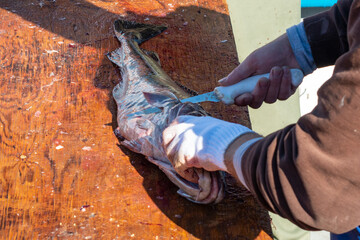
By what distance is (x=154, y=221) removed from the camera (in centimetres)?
186

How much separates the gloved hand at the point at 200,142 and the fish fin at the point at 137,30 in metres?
1.26

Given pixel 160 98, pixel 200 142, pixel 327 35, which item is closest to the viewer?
pixel 200 142

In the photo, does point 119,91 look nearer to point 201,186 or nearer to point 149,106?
point 149,106

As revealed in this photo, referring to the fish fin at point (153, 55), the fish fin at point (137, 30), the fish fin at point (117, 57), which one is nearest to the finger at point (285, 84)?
the fish fin at point (153, 55)

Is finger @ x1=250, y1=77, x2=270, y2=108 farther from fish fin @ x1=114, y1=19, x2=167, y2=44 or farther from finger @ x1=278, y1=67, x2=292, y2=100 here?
fish fin @ x1=114, y1=19, x2=167, y2=44

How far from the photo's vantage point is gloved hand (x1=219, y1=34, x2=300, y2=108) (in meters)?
1.98

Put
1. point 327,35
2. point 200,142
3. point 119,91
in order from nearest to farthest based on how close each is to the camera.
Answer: point 200,142
point 327,35
point 119,91

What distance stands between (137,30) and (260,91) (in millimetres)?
1301

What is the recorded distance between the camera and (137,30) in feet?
9.70

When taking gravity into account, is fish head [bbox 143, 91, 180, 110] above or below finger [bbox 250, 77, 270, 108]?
below

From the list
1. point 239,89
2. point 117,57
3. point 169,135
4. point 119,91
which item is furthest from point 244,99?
point 117,57

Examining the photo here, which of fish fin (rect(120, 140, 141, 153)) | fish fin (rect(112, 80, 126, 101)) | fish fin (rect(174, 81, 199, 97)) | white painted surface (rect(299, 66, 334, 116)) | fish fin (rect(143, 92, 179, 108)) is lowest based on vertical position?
white painted surface (rect(299, 66, 334, 116))

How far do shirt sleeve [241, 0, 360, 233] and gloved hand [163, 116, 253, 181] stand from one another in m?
0.30

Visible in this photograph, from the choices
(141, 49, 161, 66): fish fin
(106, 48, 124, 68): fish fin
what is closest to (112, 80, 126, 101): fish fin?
(106, 48, 124, 68): fish fin
